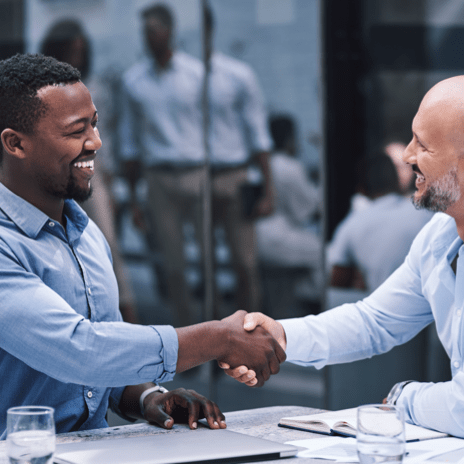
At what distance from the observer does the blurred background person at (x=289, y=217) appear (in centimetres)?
432

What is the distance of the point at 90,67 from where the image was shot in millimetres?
4609

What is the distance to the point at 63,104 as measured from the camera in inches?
74.8

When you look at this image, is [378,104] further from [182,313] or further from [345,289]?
[182,313]

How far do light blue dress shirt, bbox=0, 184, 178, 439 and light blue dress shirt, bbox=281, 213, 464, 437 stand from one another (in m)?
0.57

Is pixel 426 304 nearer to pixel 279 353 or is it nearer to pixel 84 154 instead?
pixel 279 353

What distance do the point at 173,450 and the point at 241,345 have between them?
54cm

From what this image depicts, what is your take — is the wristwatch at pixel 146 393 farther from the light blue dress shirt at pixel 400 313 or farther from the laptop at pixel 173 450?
the light blue dress shirt at pixel 400 313

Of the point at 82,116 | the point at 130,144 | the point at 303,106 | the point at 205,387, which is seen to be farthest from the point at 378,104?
the point at 82,116

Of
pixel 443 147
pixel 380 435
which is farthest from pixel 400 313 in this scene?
pixel 380 435

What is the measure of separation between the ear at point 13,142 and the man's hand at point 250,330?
0.75 meters

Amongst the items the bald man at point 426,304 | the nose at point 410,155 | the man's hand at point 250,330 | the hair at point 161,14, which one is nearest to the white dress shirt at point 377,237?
the hair at point 161,14

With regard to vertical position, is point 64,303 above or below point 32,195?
below

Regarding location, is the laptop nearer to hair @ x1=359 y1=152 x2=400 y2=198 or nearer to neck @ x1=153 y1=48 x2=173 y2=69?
hair @ x1=359 y1=152 x2=400 y2=198

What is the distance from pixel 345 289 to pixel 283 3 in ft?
5.36
